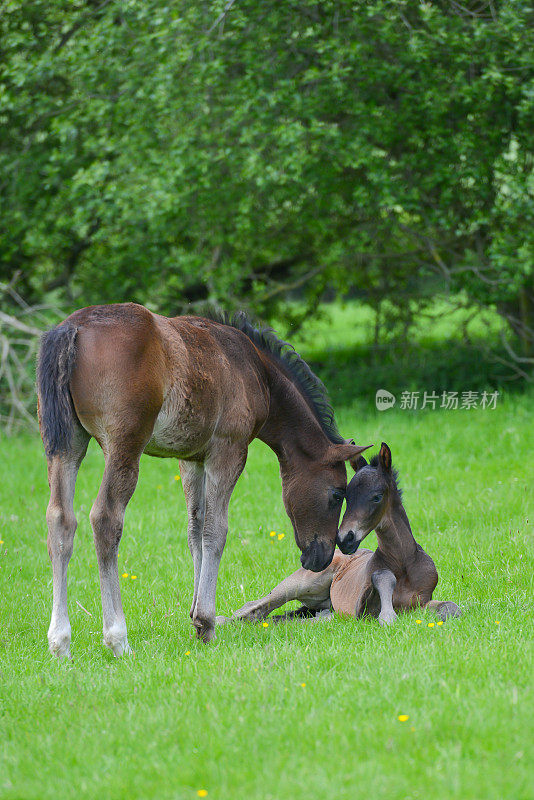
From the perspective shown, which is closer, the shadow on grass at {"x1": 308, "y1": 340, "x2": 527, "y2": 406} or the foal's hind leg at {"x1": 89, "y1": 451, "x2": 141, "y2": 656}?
the foal's hind leg at {"x1": 89, "y1": 451, "x2": 141, "y2": 656}

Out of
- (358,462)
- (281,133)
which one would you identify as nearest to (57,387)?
(358,462)

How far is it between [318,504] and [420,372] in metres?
8.93

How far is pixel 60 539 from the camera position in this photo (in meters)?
5.12

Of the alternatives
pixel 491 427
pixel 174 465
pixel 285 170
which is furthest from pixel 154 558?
pixel 285 170

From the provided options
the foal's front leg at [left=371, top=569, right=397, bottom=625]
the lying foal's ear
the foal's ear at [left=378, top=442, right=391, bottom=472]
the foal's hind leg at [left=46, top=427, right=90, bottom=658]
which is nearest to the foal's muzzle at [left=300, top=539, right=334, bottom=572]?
the foal's front leg at [left=371, top=569, right=397, bottom=625]

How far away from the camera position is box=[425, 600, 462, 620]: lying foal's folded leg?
545 cm

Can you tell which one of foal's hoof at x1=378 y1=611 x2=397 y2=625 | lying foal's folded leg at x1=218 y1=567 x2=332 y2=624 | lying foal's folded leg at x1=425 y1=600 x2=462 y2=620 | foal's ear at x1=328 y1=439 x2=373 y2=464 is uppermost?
foal's ear at x1=328 y1=439 x2=373 y2=464

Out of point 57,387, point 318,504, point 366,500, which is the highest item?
point 57,387

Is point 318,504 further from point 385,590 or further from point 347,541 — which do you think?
point 385,590

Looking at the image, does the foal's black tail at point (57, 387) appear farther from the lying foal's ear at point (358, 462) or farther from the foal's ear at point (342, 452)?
the lying foal's ear at point (358, 462)

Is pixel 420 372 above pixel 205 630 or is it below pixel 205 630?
below

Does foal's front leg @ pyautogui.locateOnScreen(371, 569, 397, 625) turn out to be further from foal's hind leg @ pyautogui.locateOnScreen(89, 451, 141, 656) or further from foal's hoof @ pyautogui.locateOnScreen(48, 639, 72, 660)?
foal's hoof @ pyautogui.locateOnScreen(48, 639, 72, 660)

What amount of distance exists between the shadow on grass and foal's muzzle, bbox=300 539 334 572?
816cm

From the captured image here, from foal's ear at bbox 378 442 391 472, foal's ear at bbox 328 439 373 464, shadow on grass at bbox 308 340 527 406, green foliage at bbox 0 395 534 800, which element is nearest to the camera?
green foliage at bbox 0 395 534 800
